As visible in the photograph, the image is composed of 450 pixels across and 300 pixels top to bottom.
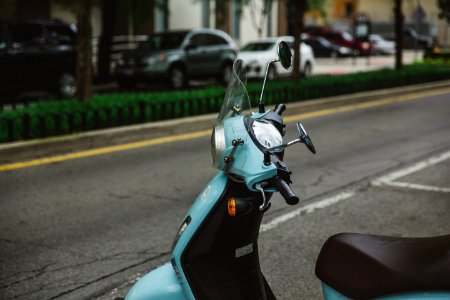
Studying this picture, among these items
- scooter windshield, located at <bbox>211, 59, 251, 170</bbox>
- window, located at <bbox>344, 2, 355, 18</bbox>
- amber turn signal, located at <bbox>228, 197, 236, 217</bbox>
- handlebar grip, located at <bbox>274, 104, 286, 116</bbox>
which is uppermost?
window, located at <bbox>344, 2, 355, 18</bbox>

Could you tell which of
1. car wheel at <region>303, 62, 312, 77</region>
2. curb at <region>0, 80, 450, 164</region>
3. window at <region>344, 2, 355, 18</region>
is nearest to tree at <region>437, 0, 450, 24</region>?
curb at <region>0, 80, 450, 164</region>

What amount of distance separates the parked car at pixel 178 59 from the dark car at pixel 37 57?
8.79 feet

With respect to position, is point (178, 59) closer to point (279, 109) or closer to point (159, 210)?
point (159, 210)

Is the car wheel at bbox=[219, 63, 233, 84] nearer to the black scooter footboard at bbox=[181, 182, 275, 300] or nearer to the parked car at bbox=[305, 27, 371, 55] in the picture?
the black scooter footboard at bbox=[181, 182, 275, 300]

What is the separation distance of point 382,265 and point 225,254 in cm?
80

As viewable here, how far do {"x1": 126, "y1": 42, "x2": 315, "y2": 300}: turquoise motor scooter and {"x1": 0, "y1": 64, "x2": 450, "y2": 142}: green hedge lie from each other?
6552 mm

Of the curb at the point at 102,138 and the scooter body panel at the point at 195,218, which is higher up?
the scooter body panel at the point at 195,218

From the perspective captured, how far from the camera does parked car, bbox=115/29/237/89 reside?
64.5 ft

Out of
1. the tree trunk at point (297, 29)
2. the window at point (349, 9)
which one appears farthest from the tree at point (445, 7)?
the window at point (349, 9)

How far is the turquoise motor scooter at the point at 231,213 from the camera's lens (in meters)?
2.76

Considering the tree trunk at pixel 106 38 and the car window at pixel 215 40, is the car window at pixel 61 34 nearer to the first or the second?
the tree trunk at pixel 106 38

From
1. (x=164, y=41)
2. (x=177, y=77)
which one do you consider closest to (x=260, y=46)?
(x=164, y=41)

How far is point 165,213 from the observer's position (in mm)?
6297

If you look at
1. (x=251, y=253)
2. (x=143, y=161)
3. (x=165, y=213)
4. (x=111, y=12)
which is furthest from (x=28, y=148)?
(x=111, y=12)
